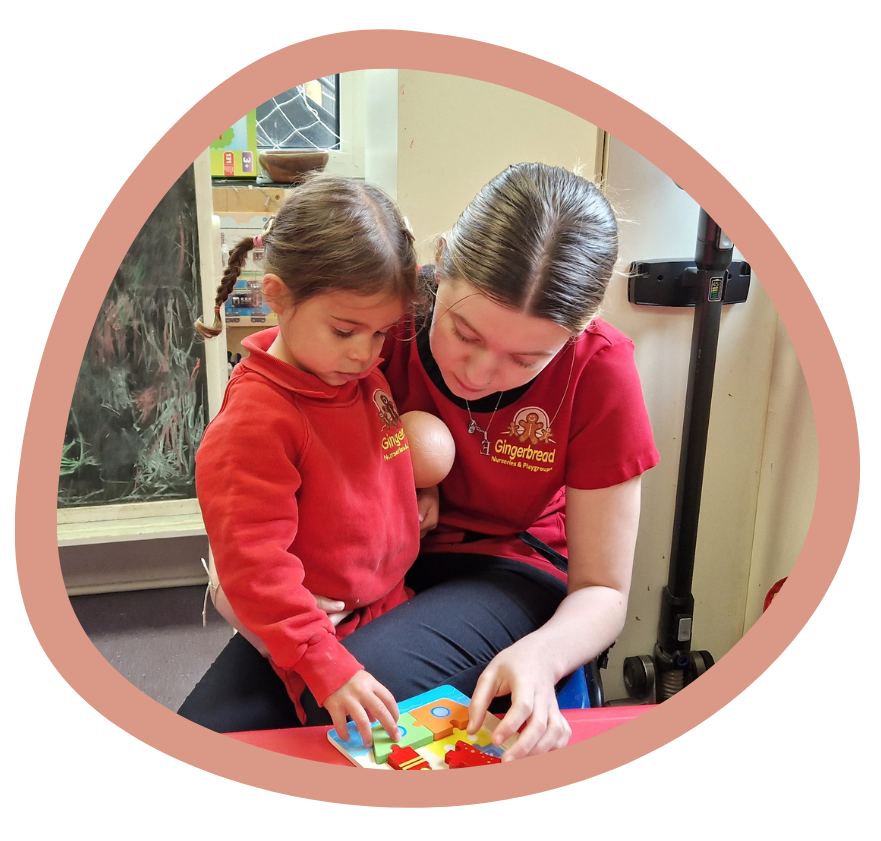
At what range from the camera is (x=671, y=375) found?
3.91 feet

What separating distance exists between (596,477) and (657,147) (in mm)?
379

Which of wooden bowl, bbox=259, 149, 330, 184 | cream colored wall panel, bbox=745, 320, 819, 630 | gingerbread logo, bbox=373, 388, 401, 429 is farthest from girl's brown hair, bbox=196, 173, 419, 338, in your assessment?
wooden bowl, bbox=259, 149, 330, 184

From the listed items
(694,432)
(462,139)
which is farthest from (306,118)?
(694,432)

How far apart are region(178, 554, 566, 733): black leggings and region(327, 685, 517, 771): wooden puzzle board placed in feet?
0.11

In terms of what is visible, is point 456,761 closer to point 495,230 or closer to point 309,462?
point 309,462

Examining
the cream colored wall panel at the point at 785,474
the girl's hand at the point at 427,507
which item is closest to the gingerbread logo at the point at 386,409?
the girl's hand at the point at 427,507

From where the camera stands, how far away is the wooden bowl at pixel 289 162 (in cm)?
204

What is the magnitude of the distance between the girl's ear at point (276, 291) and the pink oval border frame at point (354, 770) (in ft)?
0.58

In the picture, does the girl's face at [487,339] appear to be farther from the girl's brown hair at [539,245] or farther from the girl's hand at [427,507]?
the girl's hand at [427,507]

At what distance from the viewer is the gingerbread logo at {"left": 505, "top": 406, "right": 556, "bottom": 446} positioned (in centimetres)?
93

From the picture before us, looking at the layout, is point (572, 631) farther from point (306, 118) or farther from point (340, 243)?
point (306, 118)

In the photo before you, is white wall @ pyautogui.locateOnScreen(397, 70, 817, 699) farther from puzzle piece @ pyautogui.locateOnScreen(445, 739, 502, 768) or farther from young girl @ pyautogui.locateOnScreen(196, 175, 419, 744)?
puzzle piece @ pyautogui.locateOnScreen(445, 739, 502, 768)

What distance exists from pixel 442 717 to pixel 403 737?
6 centimetres

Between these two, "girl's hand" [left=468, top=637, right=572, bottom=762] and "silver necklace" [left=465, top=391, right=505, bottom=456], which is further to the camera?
"silver necklace" [left=465, top=391, right=505, bottom=456]
